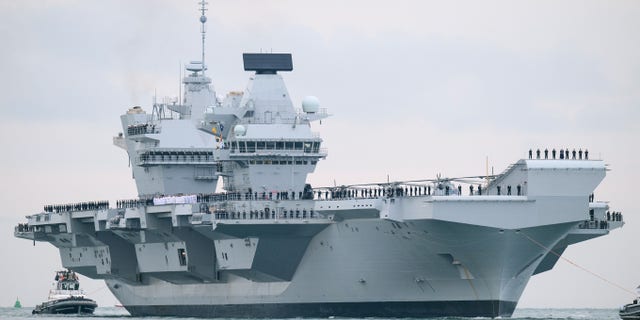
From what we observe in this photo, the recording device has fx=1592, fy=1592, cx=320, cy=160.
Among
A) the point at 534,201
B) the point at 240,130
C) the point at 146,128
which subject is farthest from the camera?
the point at 146,128

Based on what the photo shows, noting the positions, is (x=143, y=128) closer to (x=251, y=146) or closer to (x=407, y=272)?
(x=251, y=146)

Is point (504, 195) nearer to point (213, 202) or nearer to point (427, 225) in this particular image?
point (427, 225)

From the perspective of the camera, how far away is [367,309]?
5962 cm

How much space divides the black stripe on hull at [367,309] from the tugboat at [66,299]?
16957 millimetres

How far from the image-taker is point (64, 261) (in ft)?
253

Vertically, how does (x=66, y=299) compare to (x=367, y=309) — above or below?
below

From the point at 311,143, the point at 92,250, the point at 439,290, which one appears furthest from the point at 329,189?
the point at 92,250

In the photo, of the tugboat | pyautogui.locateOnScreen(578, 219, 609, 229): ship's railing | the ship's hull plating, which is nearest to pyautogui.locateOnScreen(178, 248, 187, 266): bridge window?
the ship's hull plating

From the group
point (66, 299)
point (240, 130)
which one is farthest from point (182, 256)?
point (66, 299)

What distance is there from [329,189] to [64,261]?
769 inches

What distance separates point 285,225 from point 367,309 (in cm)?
446

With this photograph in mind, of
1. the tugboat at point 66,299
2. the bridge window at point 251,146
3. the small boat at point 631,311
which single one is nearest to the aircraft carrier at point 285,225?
the bridge window at point 251,146

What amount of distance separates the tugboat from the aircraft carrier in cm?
773

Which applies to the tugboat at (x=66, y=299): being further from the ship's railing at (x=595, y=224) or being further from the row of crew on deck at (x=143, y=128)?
the ship's railing at (x=595, y=224)
